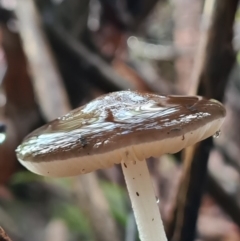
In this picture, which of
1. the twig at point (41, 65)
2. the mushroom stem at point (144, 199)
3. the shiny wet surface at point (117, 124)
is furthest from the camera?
the twig at point (41, 65)

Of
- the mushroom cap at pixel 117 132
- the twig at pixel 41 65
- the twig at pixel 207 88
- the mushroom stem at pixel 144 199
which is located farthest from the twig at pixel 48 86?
the mushroom cap at pixel 117 132

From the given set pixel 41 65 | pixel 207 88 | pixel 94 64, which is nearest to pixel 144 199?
pixel 207 88

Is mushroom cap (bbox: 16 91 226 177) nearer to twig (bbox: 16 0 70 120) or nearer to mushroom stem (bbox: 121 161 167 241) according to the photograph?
mushroom stem (bbox: 121 161 167 241)

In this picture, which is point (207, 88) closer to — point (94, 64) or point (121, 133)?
point (121, 133)

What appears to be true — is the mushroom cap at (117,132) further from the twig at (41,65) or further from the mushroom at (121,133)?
the twig at (41,65)

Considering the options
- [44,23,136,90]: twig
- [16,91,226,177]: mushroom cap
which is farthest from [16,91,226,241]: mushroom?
[44,23,136,90]: twig

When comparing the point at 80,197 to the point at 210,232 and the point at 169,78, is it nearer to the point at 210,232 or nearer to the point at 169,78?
the point at 210,232

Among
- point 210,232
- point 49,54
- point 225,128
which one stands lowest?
point 210,232

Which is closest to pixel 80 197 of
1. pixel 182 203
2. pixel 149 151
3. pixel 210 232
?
pixel 182 203
